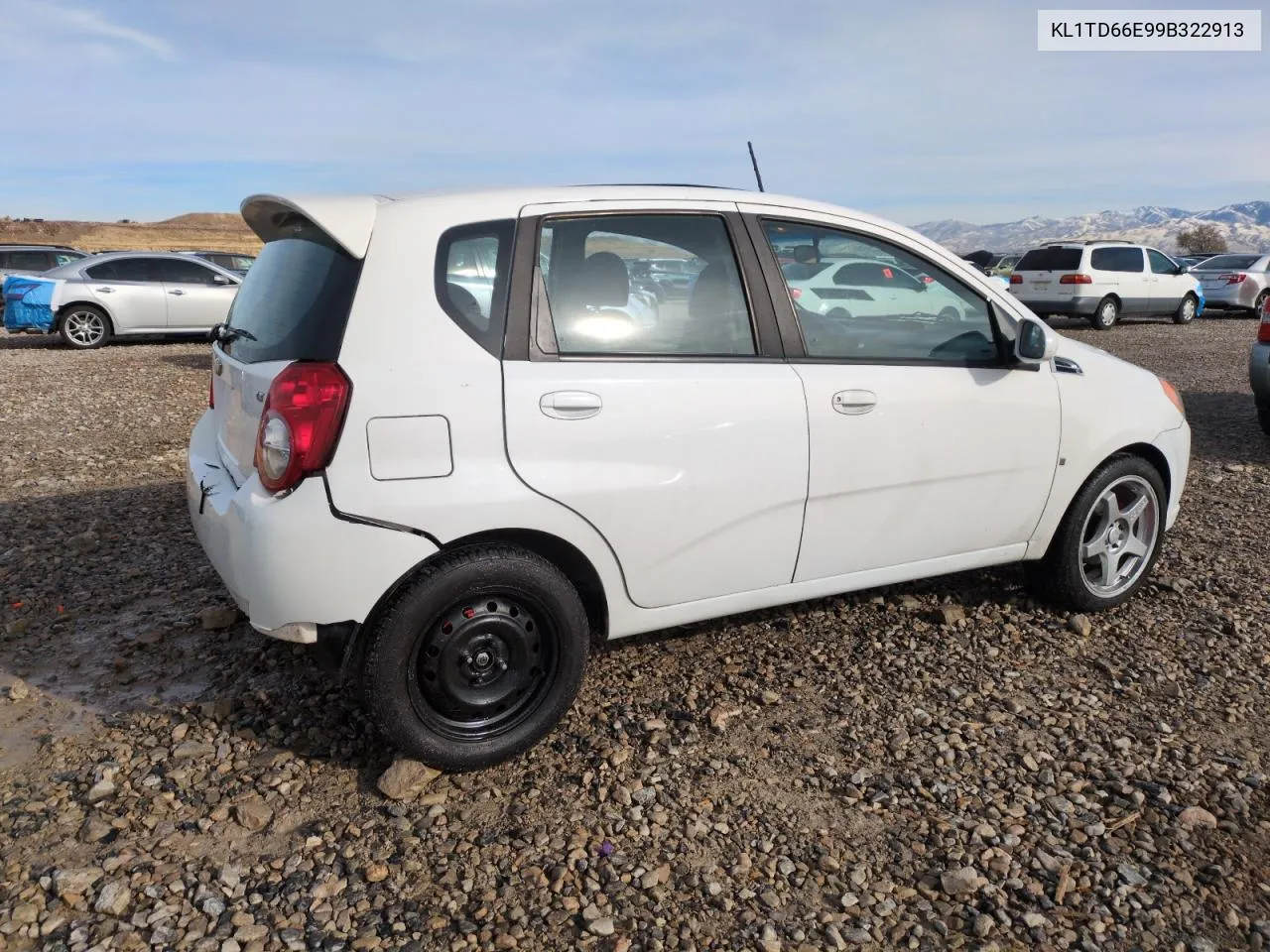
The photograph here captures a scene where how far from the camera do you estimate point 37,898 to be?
2488 millimetres

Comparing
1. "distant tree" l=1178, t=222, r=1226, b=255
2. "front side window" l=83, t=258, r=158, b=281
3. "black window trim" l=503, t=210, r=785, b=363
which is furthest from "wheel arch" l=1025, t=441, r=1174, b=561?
"distant tree" l=1178, t=222, r=1226, b=255

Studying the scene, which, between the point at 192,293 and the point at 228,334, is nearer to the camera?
the point at 228,334

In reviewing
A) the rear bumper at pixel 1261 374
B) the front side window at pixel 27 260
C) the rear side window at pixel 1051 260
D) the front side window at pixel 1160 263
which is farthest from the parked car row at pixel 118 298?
the front side window at pixel 1160 263

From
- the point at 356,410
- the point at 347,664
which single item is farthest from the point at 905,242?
the point at 347,664

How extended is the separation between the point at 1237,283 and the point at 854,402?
21765mm

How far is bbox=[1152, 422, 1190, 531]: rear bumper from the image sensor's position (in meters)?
4.18

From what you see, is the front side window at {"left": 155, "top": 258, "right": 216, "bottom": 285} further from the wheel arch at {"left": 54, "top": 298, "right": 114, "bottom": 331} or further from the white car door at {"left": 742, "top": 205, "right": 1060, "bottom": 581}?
the white car door at {"left": 742, "top": 205, "right": 1060, "bottom": 581}

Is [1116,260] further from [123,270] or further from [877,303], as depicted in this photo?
[123,270]

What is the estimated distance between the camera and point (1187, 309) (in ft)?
63.8

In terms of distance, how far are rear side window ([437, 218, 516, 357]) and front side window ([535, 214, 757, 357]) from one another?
123 millimetres

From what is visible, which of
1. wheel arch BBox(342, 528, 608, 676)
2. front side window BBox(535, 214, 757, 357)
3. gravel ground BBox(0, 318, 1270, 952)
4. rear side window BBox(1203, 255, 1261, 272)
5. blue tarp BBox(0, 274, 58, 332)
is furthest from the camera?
rear side window BBox(1203, 255, 1261, 272)

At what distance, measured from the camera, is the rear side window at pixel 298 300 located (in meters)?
2.78

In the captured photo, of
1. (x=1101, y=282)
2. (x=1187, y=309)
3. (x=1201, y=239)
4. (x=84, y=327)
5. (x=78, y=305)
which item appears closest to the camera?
(x=78, y=305)

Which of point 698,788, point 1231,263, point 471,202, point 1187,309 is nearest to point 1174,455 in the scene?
point 698,788
